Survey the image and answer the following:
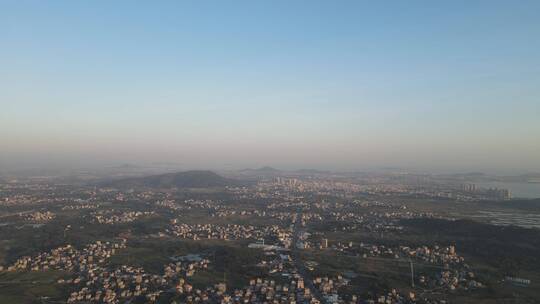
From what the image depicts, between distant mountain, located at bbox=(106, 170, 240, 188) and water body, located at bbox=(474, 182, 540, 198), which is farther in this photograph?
distant mountain, located at bbox=(106, 170, 240, 188)

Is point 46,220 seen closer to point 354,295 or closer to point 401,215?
point 354,295

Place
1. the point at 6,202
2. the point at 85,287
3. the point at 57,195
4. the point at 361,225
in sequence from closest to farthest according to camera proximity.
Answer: the point at 85,287 → the point at 361,225 → the point at 6,202 → the point at 57,195

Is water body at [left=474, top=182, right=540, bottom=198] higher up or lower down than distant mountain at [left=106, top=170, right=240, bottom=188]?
higher up

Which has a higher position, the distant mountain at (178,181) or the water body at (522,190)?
the water body at (522,190)

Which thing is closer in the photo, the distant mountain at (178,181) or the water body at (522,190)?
the water body at (522,190)

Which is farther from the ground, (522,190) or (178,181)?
(522,190)

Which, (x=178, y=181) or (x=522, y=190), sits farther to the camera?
(x=178, y=181)

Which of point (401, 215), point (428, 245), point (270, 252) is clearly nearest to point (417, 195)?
point (401, 215)

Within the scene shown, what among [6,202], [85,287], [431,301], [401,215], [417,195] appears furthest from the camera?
[417,195]
